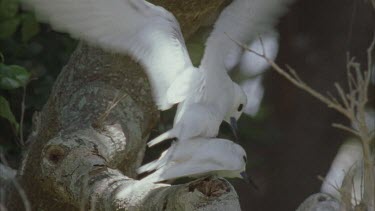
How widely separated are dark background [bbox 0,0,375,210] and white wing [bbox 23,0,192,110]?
1.32 m

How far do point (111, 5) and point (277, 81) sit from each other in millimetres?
1879

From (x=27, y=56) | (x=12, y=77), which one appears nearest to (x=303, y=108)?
(x=27, y=56)

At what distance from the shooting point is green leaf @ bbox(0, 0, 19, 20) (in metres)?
4.37

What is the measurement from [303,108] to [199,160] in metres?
2.20

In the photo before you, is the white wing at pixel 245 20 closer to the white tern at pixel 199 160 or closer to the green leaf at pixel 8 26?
the white tern at pixel 199 160

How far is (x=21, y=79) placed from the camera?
4.16 metres

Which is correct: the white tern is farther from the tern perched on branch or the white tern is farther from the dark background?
the dark background

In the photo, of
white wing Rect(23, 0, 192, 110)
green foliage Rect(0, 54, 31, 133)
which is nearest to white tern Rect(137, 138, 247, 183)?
white wing Rect(23, 0, 192, 110)

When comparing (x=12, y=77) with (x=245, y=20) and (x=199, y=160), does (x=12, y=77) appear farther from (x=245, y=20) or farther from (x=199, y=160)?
(x=199, y=160)

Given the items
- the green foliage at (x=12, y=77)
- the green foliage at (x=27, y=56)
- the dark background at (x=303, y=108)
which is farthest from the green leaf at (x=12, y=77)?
the dark background at (x=303, y=108)

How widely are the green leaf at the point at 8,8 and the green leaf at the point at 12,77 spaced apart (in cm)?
29

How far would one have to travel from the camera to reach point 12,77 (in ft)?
13.7

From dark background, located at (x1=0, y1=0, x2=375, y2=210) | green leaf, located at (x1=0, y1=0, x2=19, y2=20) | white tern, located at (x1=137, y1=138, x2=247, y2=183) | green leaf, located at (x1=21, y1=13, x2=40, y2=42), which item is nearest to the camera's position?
white tern, located at (x1=137, y1=138, x2=247, y2=183)

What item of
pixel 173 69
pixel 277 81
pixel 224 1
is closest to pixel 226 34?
pixel 173 69
